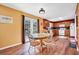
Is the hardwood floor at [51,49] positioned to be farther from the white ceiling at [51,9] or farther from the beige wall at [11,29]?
the white ceiling at [51,9]

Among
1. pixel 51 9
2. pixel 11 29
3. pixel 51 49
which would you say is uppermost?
pixel 51 9

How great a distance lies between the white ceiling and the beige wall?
172 millimetres

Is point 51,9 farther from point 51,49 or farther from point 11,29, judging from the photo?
point 11,29

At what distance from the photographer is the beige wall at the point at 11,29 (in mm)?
3305

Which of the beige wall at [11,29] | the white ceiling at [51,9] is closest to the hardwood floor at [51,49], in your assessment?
the beige wall at [11,29]

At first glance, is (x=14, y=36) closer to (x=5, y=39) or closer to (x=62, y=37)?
(x=5, y=39)

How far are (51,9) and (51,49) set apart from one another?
1116 millimetres

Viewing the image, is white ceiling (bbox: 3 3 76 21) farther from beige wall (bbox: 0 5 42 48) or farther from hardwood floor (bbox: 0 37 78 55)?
hardwood floor (bbox: 0 37 78 55)

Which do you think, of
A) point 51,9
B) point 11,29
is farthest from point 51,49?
point 11,29

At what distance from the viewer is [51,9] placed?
3.33 metres

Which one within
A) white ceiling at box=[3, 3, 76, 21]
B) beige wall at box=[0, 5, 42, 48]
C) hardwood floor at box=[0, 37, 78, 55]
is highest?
white ceiling at box=[3, 3, 76, 21]

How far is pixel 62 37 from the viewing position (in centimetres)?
340

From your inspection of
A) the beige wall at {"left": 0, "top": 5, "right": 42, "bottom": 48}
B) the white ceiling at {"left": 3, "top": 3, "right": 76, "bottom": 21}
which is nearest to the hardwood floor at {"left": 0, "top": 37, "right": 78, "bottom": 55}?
the beige wall at {"left": 0, "top": 5, "right": 42, "bottom": 48}

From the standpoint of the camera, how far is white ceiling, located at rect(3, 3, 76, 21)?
3.16 meters
